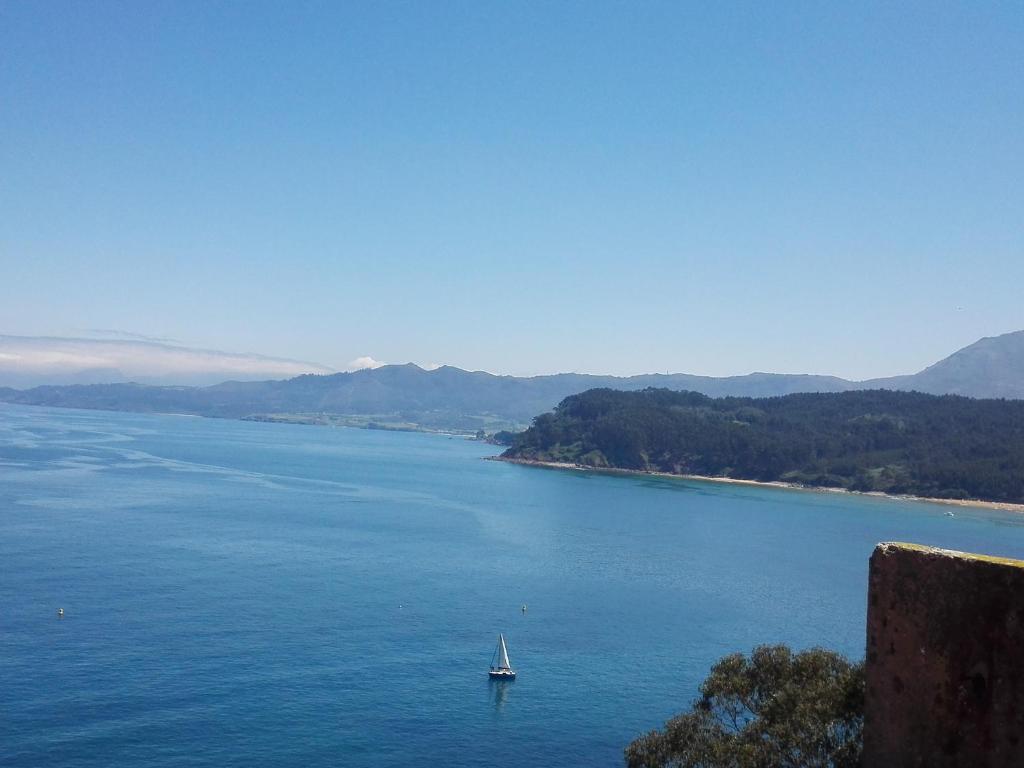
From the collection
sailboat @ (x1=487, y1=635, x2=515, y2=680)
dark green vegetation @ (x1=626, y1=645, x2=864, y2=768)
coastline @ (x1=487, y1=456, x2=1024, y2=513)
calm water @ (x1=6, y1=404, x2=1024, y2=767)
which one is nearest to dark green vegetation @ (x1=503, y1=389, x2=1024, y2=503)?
coastline @ (x1=487, y1=456, x2=1024, y2=513)

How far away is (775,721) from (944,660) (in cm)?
1192

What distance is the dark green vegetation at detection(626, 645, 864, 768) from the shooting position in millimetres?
18453

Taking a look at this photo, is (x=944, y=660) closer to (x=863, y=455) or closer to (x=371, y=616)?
(x=371, y=616)

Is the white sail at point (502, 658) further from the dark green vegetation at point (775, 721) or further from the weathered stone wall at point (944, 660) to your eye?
the weathered stone wall at point (944, 660)

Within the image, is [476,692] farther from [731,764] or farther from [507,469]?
[507,469]

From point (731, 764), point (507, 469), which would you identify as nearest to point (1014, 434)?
point (507, 469)

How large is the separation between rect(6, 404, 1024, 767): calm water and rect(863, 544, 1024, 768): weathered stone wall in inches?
1006

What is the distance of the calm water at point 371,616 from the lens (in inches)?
1329

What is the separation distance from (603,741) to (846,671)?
1651 cm

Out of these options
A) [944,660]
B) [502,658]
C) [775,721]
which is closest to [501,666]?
[502,658]

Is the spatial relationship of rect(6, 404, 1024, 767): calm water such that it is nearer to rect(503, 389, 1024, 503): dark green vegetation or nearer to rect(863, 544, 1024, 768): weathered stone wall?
rect(863, 544, 1024, 768): weathered stone wall

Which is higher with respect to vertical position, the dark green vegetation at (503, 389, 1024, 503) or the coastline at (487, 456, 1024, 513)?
the dark green vegetation at (503, 389, 1024, 503)

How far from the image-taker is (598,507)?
116 m

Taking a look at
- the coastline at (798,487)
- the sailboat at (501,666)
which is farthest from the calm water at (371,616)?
the coastline at (798,487)
